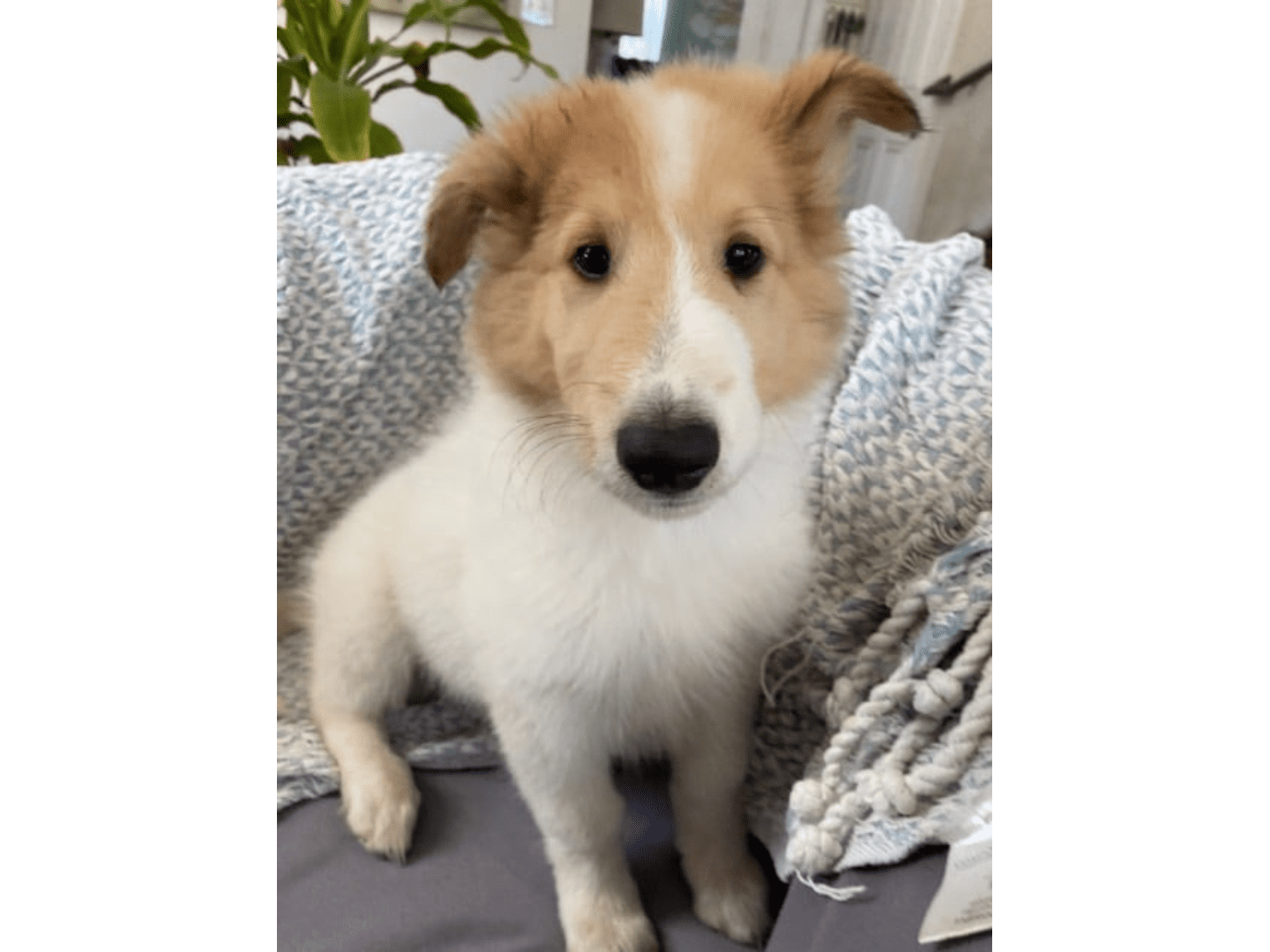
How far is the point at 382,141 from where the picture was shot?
218 centimetres

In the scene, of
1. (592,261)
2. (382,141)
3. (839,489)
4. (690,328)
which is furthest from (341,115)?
(839,489)

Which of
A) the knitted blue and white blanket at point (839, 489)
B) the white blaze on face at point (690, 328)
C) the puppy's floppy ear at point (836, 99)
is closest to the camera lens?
the white blaze on face at point (690, 328)

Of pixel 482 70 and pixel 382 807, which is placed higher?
pixel 482 70

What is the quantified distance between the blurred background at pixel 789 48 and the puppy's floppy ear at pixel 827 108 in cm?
5

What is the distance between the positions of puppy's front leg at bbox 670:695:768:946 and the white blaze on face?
0.75 metres

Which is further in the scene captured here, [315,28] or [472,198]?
[472,198]

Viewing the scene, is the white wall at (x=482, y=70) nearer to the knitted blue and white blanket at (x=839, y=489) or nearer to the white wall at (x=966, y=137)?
the knitted blue and white blanket at (x=839, y=489)

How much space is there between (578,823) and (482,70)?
1.42 metres

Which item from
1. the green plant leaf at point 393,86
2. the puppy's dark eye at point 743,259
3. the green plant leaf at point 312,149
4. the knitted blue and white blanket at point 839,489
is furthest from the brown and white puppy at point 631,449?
the green plant leaf at point 312,149

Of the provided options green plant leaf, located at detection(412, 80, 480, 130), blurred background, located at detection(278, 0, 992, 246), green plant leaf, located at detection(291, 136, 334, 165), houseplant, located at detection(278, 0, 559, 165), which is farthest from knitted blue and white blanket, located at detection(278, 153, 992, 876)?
green plant leaf, located at detection(412, 80, 480, 130)

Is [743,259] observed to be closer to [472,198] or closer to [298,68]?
[472,198]

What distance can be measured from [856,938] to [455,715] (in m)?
1.24

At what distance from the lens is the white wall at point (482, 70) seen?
4.64 feet

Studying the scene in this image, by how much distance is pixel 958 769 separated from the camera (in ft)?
3.92
